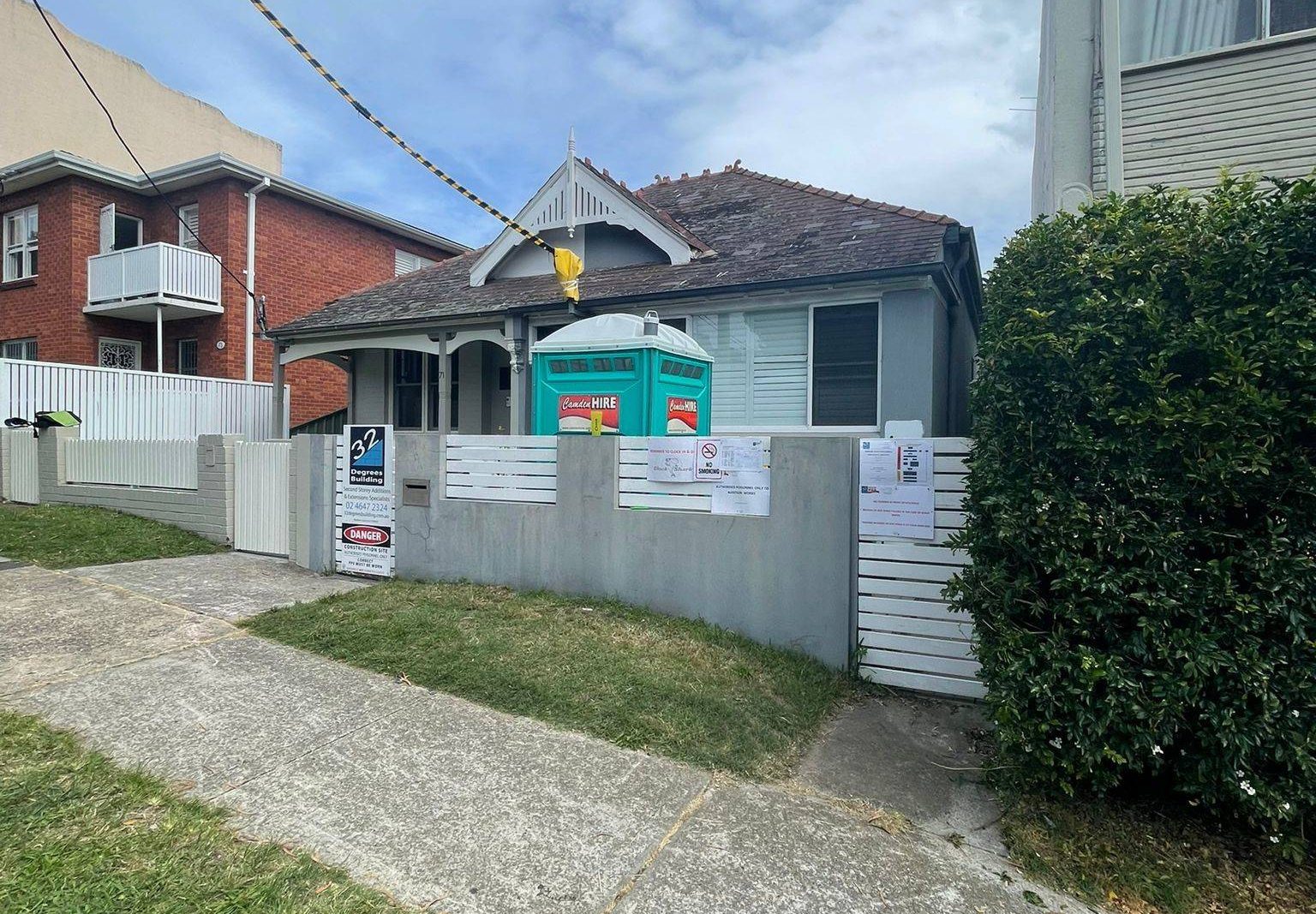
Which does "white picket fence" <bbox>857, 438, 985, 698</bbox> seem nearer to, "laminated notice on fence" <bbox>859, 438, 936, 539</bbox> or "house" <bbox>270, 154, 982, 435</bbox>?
"laminated notice on fence" <bbox>859, 438, 936, 539</bbox>

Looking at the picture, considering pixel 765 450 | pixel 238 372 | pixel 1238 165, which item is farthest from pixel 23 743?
pixel 238 372

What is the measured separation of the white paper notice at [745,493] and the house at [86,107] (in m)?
22.1

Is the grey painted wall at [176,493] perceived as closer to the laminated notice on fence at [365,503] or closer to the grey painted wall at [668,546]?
the laminated notice on fence at [365,503]

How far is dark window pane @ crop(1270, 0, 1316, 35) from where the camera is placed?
648 cm

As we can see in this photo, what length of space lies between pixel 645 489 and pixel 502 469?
1.40 metres

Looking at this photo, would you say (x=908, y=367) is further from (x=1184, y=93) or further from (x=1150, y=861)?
(x=1150, y=861)

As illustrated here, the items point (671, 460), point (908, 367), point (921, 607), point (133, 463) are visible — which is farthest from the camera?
point (133, 463)

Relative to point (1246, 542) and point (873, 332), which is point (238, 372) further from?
point (1246, 542)

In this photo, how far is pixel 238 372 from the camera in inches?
647

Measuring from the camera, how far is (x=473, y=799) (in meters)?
3.29

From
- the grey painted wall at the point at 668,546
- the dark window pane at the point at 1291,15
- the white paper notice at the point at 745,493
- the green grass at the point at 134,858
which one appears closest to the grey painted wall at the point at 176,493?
the grey painted wall at the point at 668,546

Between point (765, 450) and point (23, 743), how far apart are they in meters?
4.38

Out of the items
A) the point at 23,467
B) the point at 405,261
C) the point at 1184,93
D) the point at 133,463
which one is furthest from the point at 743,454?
the point at 405,261

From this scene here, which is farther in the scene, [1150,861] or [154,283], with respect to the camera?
[154,283]
